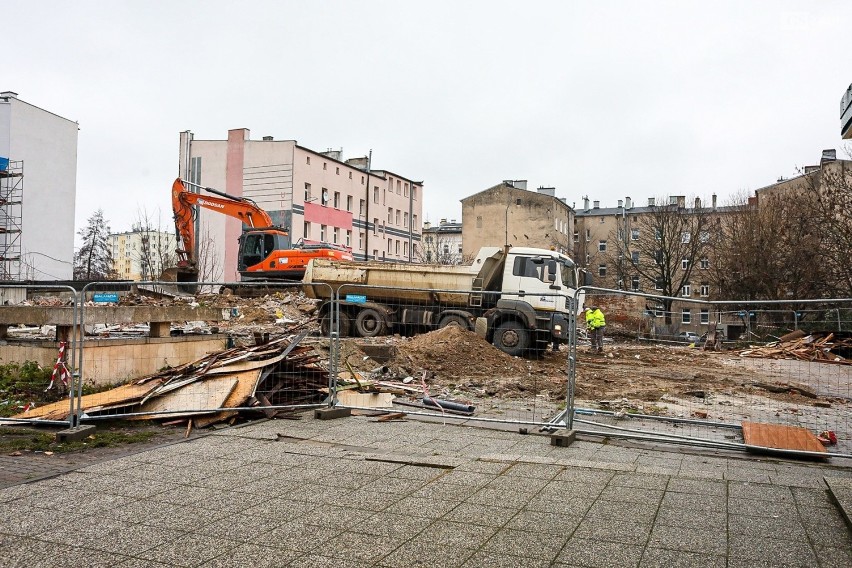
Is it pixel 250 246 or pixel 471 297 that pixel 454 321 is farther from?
pixel 250 246

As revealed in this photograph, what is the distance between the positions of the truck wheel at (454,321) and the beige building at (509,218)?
48.7m

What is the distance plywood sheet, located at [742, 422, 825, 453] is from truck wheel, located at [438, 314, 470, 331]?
385 inches

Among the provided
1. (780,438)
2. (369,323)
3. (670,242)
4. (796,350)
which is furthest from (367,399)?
(670,242)

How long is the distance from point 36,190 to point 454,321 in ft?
130

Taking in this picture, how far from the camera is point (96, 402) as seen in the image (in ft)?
26.8

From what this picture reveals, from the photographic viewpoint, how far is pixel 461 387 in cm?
1284

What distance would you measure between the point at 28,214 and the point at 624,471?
4869 cm

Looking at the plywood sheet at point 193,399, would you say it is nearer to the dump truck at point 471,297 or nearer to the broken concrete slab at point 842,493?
the broken concrete slab at point 842,493

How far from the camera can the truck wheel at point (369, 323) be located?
17.5 meters

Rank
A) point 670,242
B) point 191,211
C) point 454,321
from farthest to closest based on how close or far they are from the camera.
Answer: point 670,242
point 191,211
point 454,321

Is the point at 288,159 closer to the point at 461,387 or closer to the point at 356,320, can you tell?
the point at 356,320

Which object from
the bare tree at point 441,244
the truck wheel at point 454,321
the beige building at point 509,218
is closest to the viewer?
the truck wheel at point 454,321

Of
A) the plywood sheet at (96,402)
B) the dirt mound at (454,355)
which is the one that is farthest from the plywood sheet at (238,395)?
the dirt mound at (454,355)

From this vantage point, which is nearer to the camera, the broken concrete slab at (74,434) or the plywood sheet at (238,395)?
the broken concrete slab at (74,434)
